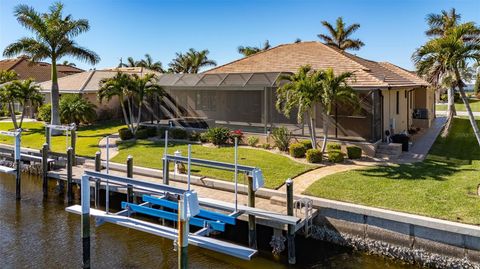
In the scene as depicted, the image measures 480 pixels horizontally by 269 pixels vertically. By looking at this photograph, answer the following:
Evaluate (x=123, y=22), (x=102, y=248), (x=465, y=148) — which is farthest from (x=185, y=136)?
(x=465, y=148)

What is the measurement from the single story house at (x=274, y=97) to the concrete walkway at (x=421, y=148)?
1337mm

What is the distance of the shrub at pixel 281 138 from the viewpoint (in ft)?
66.3

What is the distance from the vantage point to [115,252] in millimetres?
11648

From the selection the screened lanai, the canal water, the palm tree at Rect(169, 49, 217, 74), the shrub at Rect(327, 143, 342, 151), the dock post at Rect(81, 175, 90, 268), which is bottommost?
the canal water

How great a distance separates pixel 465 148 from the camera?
21.0m

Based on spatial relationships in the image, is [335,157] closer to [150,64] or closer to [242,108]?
[242,108]

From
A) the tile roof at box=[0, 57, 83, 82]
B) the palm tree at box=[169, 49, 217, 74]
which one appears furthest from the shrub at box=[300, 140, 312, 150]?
the tile roof at box=[0, 57, 83, 82]

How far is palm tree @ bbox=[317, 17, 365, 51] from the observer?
4169 cm

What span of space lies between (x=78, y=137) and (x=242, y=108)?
11.5 metres

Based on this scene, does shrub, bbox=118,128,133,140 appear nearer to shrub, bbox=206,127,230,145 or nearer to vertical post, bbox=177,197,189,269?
shrub, bbox=206,127,230,145

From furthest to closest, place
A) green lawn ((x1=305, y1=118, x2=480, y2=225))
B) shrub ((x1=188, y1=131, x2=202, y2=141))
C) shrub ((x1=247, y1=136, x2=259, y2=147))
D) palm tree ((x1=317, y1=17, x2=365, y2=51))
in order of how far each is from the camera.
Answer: palm tree ((x1=317, y1=17, x2=365, y2=51)) → shrub ((x1=188, y1=131, x2=202, y2=141)) → shrub ((x1=247, y1=136, x2=259, y2=147)) → green lawn ((x1=305, y1=118, x2=480, y2=225))

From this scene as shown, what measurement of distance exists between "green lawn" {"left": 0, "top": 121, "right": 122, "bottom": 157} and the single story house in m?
4.60

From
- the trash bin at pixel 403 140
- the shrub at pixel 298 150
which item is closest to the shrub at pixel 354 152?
the shrub at pixel 298 150

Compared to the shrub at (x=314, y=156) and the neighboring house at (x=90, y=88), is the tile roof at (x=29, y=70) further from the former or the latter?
the shrub at (x=314, y=156)
